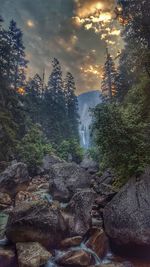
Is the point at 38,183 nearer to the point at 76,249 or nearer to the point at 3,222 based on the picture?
the point at 3,222

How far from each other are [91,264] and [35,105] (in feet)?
142

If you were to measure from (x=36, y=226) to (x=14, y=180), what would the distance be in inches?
343

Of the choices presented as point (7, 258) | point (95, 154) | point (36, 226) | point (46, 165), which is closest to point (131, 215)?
point (36, 226)

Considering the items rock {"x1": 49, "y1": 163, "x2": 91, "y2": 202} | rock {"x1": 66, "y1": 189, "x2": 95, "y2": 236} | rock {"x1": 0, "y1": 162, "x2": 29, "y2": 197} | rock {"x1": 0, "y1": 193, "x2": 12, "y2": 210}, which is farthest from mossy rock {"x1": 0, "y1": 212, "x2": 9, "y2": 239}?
rock {"x1": 49, "y1": 163, "x2": 91, "y2": 202}

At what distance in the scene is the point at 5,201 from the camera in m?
15.7

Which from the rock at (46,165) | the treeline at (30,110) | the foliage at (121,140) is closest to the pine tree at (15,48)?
the treeline at (30,110)

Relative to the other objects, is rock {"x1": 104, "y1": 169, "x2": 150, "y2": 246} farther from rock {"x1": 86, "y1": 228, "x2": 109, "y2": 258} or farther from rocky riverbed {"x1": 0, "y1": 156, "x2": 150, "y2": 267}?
rock {"x1": 86, "y1": 228, "x2": 109, "y2": 258}

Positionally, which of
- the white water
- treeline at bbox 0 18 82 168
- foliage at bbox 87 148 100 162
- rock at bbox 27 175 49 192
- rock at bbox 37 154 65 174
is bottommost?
the white water

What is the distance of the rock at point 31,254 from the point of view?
8367 mm

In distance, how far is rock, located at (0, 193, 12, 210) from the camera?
15220 millimetres

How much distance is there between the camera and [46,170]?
87.6ft

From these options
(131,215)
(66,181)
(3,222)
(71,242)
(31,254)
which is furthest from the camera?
(66,181)

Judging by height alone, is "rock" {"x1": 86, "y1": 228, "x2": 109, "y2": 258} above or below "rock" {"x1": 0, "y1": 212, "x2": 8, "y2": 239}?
below

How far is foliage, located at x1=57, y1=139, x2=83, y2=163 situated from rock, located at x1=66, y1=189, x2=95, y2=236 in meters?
27.7
